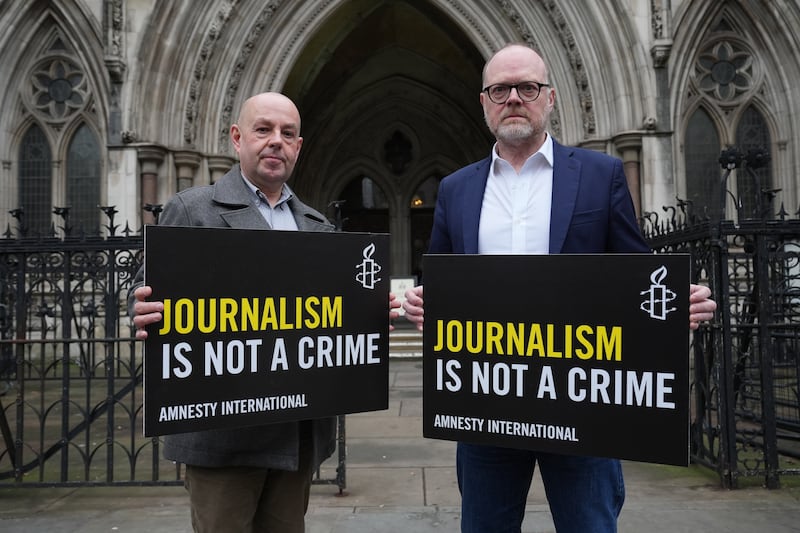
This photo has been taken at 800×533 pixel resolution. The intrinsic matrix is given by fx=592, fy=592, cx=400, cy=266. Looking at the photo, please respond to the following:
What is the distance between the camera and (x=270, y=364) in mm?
2119

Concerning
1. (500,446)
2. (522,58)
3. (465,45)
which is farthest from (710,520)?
(465,45)

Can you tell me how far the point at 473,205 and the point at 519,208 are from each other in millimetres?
175

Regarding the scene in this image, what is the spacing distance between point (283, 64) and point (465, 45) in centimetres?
497

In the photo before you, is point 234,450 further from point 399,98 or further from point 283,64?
point 399,98

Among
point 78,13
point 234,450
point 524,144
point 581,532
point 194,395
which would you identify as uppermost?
point 78,13

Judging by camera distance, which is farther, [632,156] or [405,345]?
[405,345]

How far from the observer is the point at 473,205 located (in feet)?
7.29

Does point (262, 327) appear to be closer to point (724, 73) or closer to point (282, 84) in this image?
point (282, 84)

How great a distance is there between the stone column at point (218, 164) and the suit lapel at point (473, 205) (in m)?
10.1

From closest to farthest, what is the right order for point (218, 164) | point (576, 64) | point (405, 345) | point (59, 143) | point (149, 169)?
point (149, 169) → point (576, 64) → point (405, 345) → point (218, 164) → point (59, 143)

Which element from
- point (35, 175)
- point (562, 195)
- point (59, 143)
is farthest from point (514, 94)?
point (35, 175)

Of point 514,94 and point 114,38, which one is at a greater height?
point 114,38

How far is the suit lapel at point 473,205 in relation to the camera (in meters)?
2.19

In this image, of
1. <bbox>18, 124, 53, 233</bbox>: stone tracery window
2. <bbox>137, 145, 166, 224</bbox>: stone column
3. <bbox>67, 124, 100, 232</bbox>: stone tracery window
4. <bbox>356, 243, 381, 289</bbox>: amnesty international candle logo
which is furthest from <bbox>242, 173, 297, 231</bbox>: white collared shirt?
<bbox>18, 124, 53, 233</bbox>: stone tracery window
